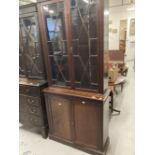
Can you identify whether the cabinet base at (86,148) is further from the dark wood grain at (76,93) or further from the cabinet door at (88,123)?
the dark wood grain at (76,93)

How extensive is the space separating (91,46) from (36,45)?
96cm

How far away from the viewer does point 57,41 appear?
84.0 inches

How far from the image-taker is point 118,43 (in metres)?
7.56

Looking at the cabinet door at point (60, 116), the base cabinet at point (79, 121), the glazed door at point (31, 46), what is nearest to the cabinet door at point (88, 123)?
the base cabinet at point (79, 121)

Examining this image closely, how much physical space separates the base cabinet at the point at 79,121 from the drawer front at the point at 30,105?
19cm

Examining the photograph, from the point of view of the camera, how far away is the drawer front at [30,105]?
242 centimetres

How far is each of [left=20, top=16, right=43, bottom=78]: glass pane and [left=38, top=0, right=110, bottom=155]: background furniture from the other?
7.6 inches

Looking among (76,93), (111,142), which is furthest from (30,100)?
(111,142)

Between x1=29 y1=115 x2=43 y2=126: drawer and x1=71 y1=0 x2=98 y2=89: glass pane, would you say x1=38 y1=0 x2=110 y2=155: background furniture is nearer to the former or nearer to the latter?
x1=71 y1=0 x2=98 y2=89: glass pane

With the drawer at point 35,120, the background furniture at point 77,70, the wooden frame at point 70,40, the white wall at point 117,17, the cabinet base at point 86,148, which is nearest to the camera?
the wooden frame at point 70,40

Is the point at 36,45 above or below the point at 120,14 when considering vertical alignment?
below

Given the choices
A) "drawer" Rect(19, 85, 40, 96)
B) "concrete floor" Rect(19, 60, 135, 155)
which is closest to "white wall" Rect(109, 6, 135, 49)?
"concrete floor" Rect(19, 60, 135, 155)

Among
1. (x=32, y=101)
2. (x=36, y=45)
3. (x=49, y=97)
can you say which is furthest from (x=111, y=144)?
(x=36, y=45)
